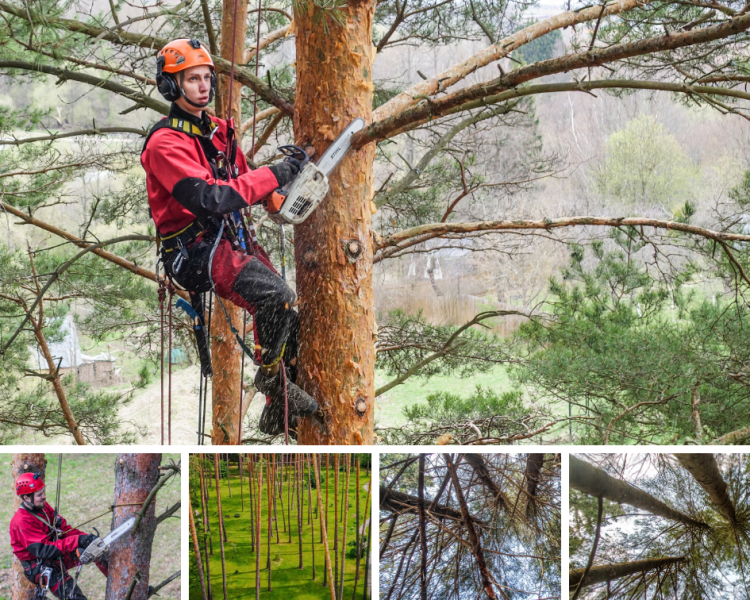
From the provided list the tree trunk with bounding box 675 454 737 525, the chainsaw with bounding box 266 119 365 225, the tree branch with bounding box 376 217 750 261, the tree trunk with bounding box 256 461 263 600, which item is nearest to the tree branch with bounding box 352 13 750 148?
the chainsaw with bounding box 266 119 365 225

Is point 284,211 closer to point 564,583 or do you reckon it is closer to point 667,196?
point 564,583

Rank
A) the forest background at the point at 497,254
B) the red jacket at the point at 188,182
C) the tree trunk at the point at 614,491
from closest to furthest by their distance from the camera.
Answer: the red jacket at the point at 188,182, the tree trunk at the point at 614,491, the forest background at the point at 497,254

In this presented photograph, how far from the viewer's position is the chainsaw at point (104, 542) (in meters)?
2.50

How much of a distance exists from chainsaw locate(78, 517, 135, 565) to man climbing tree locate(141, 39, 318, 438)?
0.66m

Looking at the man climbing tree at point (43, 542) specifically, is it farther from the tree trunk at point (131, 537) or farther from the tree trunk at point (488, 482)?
the tree trunk at point (488, 482)

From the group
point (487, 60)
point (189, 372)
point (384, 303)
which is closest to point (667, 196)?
point (384, 303)

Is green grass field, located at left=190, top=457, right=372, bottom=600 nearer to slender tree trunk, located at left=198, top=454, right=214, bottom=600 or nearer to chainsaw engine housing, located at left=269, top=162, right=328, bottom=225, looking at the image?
slender tree trunk, located at left=198, top=454, right=214, bottom=600

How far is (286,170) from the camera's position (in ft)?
8.51

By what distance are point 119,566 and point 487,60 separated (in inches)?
124

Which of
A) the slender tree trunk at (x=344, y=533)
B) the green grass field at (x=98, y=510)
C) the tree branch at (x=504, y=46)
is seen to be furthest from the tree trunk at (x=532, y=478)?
the tree branch at (x=504, y=46)

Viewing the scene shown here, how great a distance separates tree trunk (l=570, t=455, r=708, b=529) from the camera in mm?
2609

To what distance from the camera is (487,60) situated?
13.2 ft

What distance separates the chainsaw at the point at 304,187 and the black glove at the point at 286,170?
0.07 ft

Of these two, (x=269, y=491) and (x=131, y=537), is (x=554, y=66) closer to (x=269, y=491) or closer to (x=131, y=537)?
(x=269, y=491)
